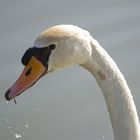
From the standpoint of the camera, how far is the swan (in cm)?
303

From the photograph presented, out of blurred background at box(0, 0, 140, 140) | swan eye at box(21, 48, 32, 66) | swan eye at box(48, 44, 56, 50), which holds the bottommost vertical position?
blurred background at box(0, 0, 140, 140)

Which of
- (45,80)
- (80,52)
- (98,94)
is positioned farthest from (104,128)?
(80,52)

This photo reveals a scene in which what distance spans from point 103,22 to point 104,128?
50.3 inches

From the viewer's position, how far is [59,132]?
4.89 metres

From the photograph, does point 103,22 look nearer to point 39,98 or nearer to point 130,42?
point 130,42

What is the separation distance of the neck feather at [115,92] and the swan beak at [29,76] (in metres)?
0.28

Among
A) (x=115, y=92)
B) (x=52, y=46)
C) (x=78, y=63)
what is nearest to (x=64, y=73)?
(x=115, y=92)

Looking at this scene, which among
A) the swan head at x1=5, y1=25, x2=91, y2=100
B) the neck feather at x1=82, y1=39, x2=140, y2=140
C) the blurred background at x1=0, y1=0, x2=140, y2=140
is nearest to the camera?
the swan head at x1=5, y1=25, x2=91, y2=100

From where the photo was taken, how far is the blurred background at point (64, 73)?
16.2 feet

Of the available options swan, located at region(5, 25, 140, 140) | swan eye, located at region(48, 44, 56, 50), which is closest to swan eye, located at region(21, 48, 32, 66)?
swan, located at region(5, 25, 140, 140)

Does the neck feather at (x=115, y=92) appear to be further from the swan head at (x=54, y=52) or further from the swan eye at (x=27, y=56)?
the swan eye at (x=27, y=56)

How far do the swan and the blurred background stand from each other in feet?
5.03

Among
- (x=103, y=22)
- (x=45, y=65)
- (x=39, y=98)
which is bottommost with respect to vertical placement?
(x=39, y=98)

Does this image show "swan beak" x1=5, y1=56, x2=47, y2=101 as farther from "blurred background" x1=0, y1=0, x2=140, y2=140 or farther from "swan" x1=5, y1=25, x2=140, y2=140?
"blurred background" x1=0, y1=0, x2=140, y2=140
